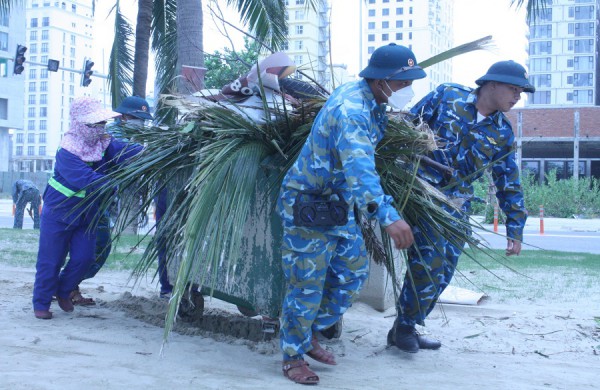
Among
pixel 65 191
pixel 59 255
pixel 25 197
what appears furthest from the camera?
pixel 25 197

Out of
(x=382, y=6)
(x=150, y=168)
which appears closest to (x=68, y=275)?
(x=150, y=168)

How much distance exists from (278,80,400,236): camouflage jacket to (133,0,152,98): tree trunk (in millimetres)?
8787

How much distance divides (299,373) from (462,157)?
1694 mm

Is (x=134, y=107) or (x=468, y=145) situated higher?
(x=134, y=107)

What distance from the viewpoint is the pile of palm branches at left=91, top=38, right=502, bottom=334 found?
378 cm

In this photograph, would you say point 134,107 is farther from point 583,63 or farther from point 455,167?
point 583,63

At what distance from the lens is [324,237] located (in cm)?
372

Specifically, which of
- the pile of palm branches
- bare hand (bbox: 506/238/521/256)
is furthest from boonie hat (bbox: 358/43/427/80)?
bare hand (bbox: 506/238/521/256)

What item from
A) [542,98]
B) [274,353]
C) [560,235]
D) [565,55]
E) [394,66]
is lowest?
[274,353]

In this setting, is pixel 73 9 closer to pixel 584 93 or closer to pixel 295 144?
pixel 584 93

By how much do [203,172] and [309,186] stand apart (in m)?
0.57

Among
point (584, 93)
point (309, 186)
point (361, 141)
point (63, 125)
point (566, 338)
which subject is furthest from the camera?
point (63, 125)

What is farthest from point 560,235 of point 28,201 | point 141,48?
point 28,201

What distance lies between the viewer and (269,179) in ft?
13.6
